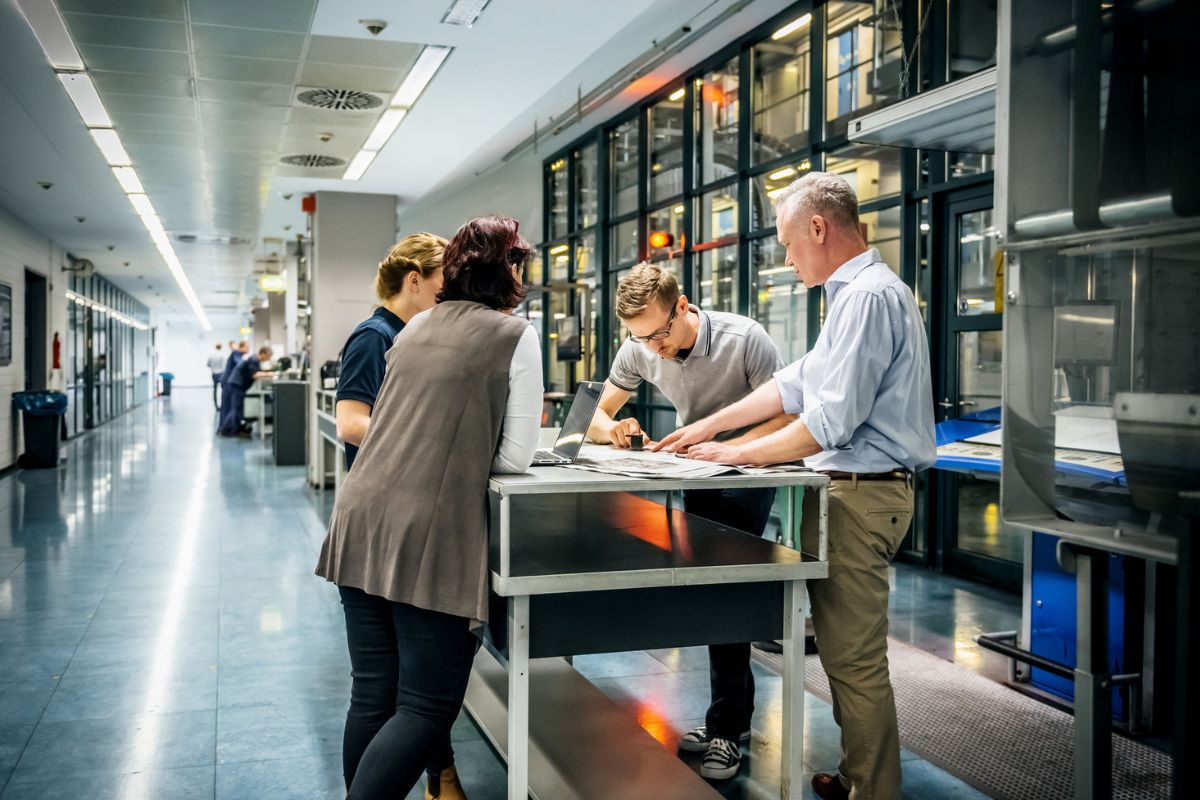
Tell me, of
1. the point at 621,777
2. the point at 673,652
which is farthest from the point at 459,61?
the point at 621,777

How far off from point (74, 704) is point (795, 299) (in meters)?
5.28

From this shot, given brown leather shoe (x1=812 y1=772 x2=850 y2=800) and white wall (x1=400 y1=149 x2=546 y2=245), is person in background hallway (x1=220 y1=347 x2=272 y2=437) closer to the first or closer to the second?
white wall (x1=400 y1=149 x2=546 y2=245)

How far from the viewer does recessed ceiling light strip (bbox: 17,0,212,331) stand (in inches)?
198

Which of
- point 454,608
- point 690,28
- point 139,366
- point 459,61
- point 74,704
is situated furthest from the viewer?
point 139,366

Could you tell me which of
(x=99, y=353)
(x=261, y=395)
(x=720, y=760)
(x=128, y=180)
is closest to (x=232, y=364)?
(x=261, y=395)

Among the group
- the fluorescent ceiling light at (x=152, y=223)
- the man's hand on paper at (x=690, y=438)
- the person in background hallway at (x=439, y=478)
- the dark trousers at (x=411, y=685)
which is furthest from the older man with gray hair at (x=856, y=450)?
the fluorescent ceiling light at (x=152, y=223)

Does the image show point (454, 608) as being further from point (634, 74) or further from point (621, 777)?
point (634, 74)

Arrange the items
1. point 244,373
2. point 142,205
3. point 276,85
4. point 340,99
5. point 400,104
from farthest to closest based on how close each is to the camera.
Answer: point 244,373
point 142,205
point 400,104
point 340,99
point 276,85

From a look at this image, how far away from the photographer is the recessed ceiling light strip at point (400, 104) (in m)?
5.96

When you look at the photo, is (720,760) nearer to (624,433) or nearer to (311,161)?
(624,433)

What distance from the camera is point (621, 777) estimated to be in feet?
7.78

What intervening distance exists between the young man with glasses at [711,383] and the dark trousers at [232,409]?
531 inches

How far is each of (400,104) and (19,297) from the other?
287 inches

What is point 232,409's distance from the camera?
15.2 meters
